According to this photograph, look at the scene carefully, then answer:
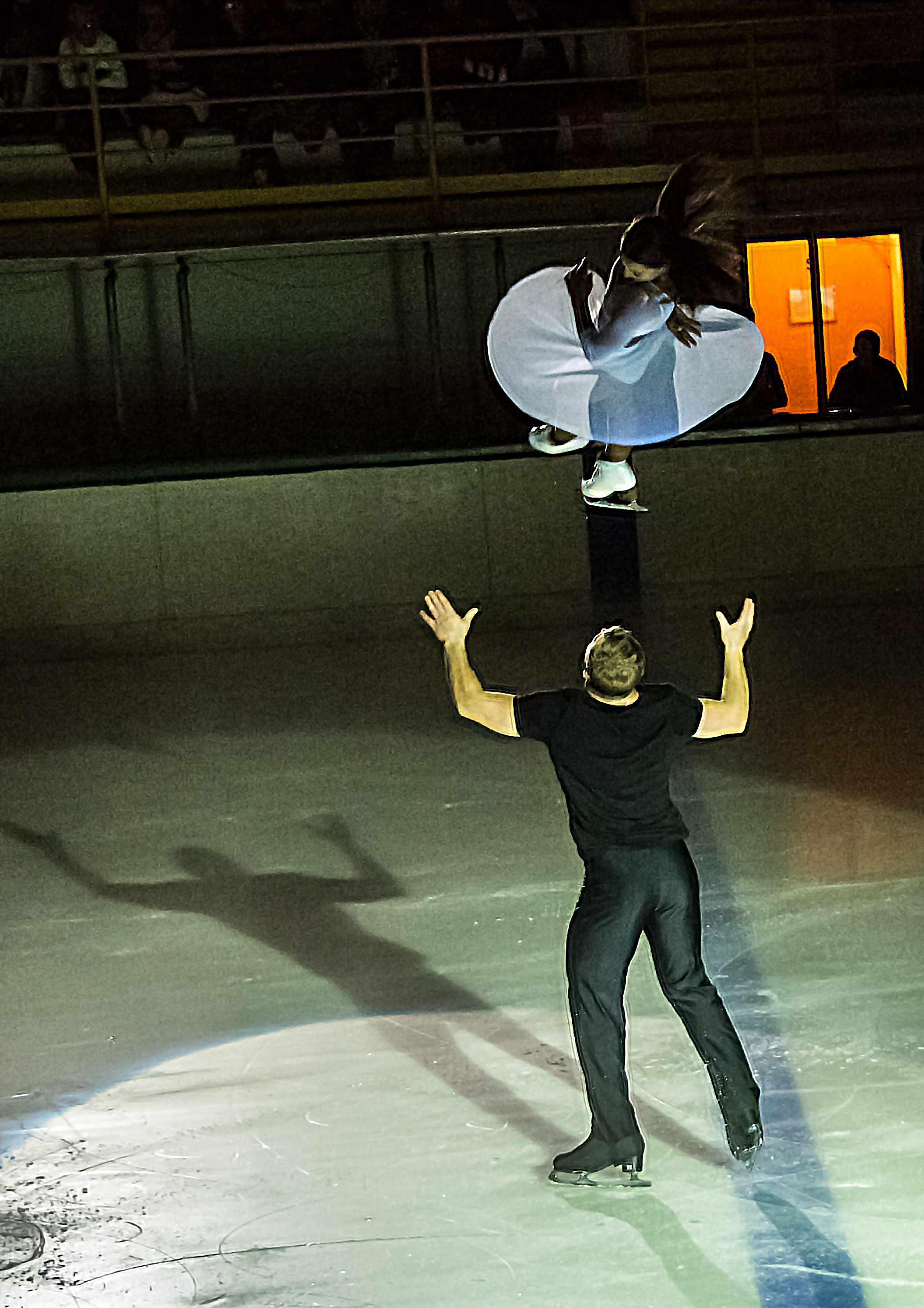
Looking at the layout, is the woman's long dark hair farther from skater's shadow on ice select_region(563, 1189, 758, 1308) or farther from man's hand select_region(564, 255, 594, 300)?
skater's shadow on ice select_region(563, 1189, 758, 1308)

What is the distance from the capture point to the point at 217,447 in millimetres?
17344

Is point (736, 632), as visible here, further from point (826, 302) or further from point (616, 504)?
point (826, 302)

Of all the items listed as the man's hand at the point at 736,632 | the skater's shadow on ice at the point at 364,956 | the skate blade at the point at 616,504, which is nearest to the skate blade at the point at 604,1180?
the skater's shadow on ice at the point at 364,956

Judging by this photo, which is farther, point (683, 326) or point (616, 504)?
point (616, 504)

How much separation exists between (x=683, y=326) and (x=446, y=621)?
1.52 metres

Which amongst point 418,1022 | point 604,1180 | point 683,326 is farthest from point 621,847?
point 418,1022

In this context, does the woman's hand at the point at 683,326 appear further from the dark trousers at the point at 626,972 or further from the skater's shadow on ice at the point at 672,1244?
the skater's shadow on ice at the point at 672,1244

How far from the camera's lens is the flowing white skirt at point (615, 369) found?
11.2 ft

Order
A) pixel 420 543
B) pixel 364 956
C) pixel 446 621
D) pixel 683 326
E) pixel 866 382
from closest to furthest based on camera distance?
pixel 683 326 < pixel 446 621 < pixel 364 956 < pixel 420 543 < pixel 866 382

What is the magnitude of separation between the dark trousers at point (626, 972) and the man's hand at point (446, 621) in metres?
0.77

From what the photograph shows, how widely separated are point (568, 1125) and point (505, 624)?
34.8 ft

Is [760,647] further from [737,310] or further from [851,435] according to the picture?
[737,310]

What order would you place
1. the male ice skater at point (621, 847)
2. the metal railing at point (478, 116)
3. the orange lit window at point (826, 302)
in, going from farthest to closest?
the orange lit window at point (826, 302) < the metal railing at point (478, 116) < the male ice skater at point (621, 847)

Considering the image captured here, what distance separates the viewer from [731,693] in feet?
15.1
